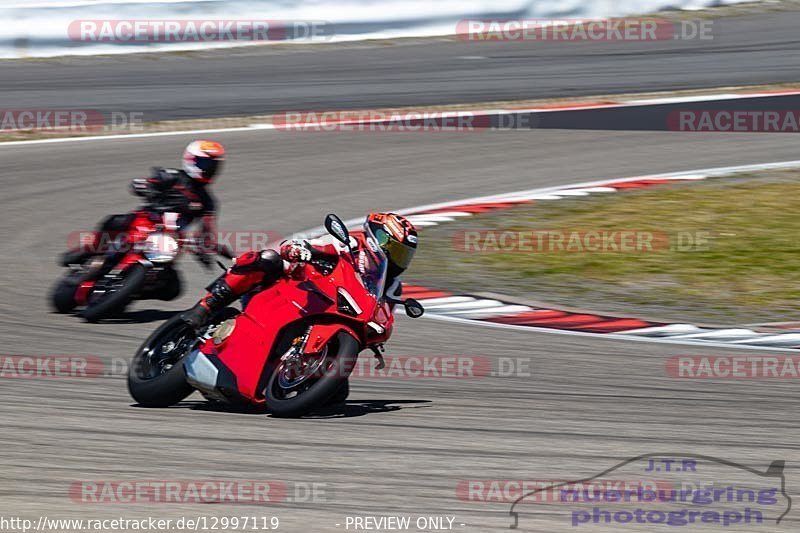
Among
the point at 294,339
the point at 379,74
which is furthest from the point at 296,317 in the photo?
the point at 379,74

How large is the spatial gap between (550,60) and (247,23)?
458 cm

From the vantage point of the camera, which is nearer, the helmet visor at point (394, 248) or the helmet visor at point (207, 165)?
the helmet visor at point (394, 248)

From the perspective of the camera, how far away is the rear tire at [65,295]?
8.90 m

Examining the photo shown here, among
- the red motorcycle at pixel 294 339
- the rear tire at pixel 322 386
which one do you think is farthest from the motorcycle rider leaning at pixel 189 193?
the rear tire at pixel 322 386

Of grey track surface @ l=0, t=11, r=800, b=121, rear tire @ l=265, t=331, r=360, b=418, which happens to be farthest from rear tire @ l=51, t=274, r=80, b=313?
grey track surface @ l=0, t=11, r=800, b=121

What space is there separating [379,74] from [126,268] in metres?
10.4

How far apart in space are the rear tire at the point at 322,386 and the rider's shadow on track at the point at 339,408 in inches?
6.5

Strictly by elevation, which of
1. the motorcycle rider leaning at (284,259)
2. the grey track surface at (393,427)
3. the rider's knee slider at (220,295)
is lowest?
the grey track surface at (393,427)

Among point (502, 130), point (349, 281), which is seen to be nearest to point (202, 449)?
point (349, 281)

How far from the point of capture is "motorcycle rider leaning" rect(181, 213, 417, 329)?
643 cm

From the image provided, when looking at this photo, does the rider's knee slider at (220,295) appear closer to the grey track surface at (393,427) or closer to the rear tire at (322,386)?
the rear tire at (322,386)

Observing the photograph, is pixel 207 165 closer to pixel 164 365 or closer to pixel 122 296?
pixel 122 296

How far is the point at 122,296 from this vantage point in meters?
8.57

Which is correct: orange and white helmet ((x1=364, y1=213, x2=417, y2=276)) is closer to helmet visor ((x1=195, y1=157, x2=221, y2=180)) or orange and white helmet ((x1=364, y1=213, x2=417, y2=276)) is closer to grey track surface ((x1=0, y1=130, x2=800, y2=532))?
grey track surface ((x1=0, y1=130, x2=800, y2=532))
